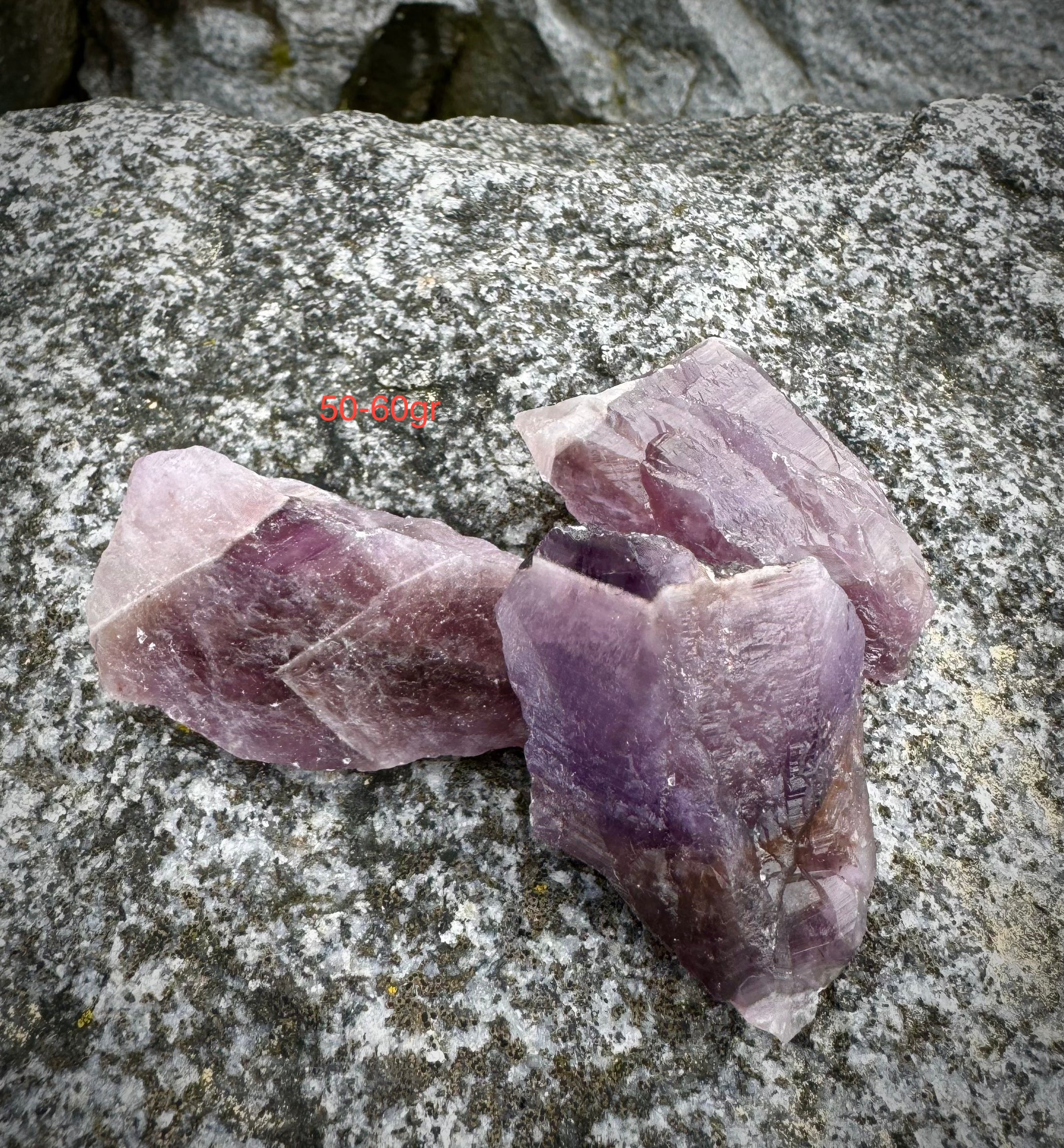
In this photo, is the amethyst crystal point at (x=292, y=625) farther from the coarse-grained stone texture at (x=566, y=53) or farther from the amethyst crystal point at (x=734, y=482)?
the coarse-grained stone texture at (x=566, y=53)

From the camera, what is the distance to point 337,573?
0.97m

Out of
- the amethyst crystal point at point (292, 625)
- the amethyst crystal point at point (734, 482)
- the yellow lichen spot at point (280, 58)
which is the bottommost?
the yellow lichen spot at point (280, 58)

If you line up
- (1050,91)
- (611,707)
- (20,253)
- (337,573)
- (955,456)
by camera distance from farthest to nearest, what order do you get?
1. (1050,91)
2. (20,253)
3. (955,456)
4. (337,573)
5. (611,707)

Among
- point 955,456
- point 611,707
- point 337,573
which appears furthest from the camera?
point 955,456

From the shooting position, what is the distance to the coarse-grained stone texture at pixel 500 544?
2.97ft

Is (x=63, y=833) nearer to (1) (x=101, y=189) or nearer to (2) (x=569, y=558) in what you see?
(2) (x=569, y=558)

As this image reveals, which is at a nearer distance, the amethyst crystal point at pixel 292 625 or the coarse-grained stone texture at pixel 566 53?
the amethyst crystal point at pixel 292 625

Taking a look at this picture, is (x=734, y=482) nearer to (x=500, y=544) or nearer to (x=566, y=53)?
(x=500, y=544)

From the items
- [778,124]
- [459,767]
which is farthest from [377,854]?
[778,124]

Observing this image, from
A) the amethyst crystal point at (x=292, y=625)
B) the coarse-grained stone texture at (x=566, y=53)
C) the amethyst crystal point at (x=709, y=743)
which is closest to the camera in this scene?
the amethyst crystal point at (x=709, y=743)

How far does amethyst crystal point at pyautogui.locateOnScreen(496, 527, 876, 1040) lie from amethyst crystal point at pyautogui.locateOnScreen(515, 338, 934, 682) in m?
0.11

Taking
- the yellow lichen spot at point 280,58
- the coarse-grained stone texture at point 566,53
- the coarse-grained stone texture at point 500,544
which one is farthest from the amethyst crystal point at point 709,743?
the yellow lichen spot at point 280,58

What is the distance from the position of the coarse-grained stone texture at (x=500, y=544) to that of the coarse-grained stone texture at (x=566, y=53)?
86cm

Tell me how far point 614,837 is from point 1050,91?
157 centimetres
